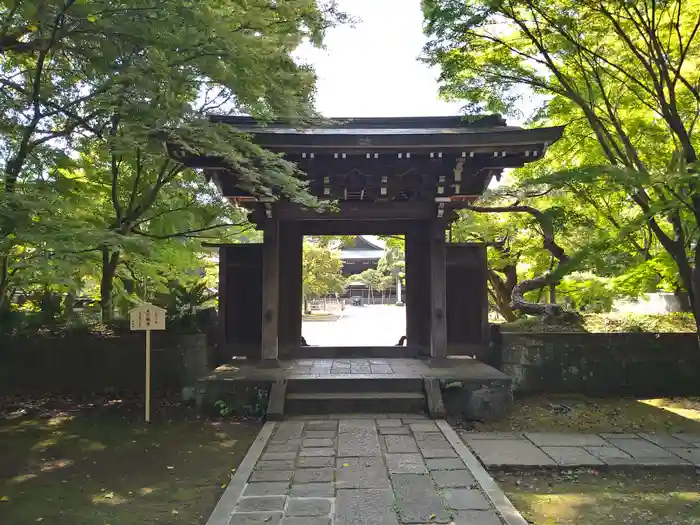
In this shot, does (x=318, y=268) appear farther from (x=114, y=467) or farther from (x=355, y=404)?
(x=114, y=467)

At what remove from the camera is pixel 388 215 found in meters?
7.84

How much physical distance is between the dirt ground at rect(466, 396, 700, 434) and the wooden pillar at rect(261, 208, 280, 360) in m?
3.33

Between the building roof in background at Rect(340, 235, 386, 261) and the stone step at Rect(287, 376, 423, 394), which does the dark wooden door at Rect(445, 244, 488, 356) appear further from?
the building roof in background at Rect(340, 235, 386, 261)

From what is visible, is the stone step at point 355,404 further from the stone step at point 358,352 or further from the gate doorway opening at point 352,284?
the gate doorway opening at point 352,284

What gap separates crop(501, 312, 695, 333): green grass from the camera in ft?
25.3

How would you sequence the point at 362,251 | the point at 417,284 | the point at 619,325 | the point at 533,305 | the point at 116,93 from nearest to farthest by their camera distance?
the point at 116,93
the point at 619,325
the point at 533,305
the point at 417,284
the point at 362,251

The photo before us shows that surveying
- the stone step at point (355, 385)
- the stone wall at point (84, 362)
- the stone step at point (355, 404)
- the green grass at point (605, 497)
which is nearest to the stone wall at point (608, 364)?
the stone step at point (355, 385)

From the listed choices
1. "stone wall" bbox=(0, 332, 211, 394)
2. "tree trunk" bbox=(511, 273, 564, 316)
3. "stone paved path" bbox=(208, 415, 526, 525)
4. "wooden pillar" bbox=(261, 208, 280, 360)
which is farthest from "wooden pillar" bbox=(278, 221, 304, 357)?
"tree trunk" bbox=(511, 273, 564, 316)

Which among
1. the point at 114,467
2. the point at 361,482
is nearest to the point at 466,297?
the point at 361,482

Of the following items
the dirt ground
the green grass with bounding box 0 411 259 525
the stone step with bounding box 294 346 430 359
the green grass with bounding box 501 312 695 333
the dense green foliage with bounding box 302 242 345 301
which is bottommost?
the dirt ground

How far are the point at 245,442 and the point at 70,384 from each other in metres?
4.16

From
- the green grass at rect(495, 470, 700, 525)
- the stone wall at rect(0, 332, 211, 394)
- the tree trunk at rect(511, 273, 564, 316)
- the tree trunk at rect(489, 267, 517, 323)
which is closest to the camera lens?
the green grass at rect(495, 470, 700, 525)

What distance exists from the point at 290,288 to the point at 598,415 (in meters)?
5.36

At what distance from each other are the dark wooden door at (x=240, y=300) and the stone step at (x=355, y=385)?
1996 millimetres
